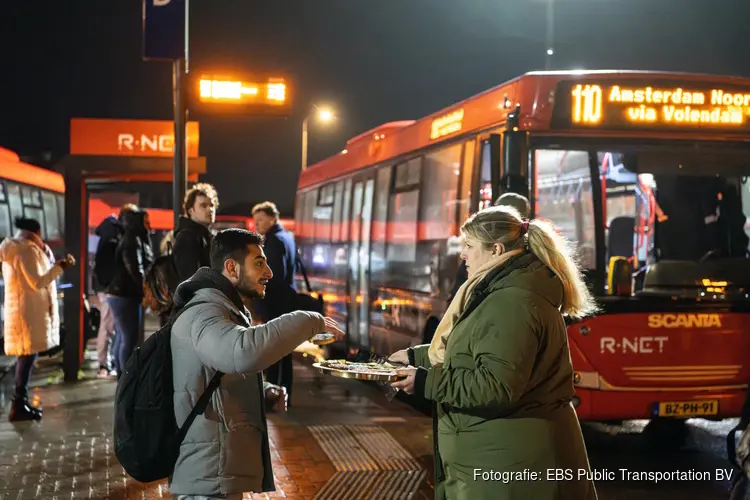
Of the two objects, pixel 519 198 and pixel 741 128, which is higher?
pixel 741 128

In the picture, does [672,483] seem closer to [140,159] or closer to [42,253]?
[42,253]

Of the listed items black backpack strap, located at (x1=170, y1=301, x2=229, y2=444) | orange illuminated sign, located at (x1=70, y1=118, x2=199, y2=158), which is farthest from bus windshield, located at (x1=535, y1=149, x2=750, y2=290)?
orange illuminated sign, located at (x1=70, y1=118, x2=199, y2=158)

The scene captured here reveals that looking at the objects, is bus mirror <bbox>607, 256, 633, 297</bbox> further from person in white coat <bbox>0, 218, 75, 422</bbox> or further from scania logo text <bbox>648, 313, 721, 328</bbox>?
person in white coat <bbox>0, 218, 75, 422</bbox>

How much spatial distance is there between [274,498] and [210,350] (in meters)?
3.17

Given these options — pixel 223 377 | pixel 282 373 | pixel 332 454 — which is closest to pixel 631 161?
pixel 332 454

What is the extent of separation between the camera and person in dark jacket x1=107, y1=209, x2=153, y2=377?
33.8 ft

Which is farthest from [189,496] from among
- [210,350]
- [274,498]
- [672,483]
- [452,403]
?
[672,483]

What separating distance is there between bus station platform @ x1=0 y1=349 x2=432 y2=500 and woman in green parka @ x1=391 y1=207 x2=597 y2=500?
10.0 ft

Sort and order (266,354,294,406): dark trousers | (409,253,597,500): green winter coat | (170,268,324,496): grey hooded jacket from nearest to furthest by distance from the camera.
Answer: (409,253,597,500): green winter coat
(170,268,324,496): grey hooded jacket
(266,354,294,406): dark trousers

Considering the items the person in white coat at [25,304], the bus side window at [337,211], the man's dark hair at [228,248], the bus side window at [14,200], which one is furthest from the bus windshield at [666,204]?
the bus side window at [14,200]

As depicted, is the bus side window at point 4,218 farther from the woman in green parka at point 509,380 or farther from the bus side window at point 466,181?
the woman in green parka at point 509,380

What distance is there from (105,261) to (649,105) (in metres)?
6.23

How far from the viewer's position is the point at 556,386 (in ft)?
11.3

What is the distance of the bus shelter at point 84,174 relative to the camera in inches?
437
